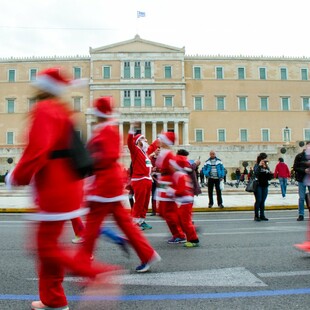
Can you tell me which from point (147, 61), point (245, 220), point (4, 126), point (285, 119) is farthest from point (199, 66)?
point (245, 220)

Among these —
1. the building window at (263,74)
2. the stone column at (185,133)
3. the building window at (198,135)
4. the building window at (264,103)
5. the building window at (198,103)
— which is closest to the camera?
the stone column at (185,133)

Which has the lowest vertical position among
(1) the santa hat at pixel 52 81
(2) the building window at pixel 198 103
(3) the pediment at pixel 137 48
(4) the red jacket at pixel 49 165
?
(4) the red jacket at pixel 49 165

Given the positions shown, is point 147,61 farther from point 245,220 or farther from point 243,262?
point 243,262

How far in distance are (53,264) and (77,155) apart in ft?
2.95

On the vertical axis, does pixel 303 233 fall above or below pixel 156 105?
below

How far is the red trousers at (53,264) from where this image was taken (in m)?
3.22

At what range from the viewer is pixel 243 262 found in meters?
5.53

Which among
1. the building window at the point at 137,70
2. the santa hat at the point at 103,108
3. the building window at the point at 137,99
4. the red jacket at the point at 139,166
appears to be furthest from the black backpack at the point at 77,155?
the building window at the point at 137,70

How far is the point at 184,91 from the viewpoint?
201 feet

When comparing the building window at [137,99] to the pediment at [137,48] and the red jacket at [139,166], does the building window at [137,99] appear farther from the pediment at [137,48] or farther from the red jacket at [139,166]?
the red jacket at [139,166]

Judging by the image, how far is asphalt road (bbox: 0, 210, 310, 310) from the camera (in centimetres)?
387

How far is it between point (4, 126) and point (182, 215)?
195 feet

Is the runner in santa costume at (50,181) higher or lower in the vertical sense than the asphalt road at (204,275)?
higher

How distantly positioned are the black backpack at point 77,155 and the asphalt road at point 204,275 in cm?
72
